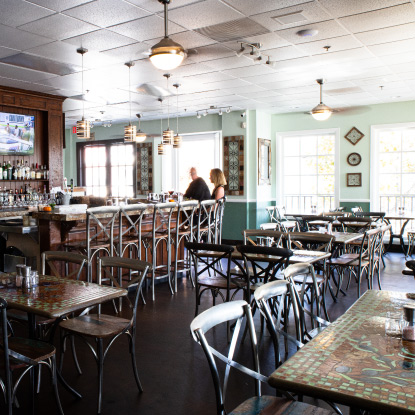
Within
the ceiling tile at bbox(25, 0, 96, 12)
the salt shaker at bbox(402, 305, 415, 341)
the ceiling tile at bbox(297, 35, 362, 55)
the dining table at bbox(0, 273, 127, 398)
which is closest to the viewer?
the salt shaker at bbox(402, 305, 415, 341)

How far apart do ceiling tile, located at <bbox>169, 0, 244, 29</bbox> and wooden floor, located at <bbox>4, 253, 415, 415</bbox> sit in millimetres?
2919

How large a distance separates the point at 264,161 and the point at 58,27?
6058 millimetres

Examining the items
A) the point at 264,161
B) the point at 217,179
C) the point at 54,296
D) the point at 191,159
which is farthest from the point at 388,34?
the point at 191,159

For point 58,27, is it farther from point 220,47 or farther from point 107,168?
point 107,168

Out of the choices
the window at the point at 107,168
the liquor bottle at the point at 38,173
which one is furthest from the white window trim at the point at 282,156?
the liquor bottle at the point at 38,173

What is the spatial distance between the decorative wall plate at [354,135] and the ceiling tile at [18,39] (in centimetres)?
639

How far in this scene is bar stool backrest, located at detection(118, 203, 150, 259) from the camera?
16.2ft

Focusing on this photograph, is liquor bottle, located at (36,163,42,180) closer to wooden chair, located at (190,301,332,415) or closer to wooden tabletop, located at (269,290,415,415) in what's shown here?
wooden chair, located at (190,301,332,415)

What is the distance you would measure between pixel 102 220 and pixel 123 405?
278cm

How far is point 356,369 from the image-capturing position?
4.93 feet

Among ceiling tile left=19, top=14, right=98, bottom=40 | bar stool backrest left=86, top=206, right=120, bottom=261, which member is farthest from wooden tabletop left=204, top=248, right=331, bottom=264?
ceiling tile left=19, top=14, right=98, bottom=40

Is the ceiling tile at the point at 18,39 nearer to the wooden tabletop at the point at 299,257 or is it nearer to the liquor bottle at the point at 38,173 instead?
the liquor bottle at the point at 38,173

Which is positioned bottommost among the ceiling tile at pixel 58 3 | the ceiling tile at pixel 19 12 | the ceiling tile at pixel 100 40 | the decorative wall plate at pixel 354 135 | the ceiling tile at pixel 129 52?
the decorative wall plate at pixel 354 135

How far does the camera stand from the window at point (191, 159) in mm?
10375
